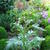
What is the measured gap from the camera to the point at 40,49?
5.32 meters

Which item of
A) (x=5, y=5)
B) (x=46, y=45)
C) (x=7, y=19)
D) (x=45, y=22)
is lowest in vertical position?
(x=45, y=22)

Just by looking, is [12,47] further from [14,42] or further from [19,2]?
[19,2]

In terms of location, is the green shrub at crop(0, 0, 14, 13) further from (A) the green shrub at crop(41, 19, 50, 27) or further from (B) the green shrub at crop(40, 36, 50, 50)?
(B) the green shrub at crop(40, 36, 50, 50)

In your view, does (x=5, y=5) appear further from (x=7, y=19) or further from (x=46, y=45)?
(x=46, y=45)

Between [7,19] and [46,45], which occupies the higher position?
[7,19]

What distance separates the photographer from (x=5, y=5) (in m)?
7.07

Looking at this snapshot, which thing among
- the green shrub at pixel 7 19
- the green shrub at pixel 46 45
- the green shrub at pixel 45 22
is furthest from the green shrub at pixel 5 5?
the green shrub at pixel 46 45

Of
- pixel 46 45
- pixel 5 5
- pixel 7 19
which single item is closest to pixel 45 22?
pixel 7 19

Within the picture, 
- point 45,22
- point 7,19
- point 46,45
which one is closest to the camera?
point 46,45

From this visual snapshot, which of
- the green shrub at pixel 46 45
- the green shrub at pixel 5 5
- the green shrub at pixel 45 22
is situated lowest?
the green shrub at pixel 45 22

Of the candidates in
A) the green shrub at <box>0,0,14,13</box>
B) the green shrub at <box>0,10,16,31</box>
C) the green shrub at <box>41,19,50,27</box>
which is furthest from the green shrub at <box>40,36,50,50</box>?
the green shrub at <box>0,0,14,13</box>

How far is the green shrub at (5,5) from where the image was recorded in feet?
23.2

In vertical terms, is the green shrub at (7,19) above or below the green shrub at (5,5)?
below

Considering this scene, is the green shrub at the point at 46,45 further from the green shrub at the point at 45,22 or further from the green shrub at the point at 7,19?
the green shrub at the point at 7,19
